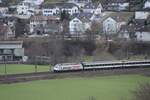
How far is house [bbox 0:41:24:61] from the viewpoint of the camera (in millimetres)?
17734

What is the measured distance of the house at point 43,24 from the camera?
23.3 metres

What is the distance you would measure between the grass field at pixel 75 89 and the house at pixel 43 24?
415 inches

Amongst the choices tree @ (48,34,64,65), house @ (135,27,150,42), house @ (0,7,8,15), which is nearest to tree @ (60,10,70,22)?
tree @ (48,34,64,65)

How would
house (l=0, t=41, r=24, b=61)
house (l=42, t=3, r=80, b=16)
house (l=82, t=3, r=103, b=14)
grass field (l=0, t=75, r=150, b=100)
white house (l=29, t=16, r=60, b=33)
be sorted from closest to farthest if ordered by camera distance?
grass field (l=0, t=75, r=150, b=100), house (l=0, t=41, r=24, b=61), white house (l=29, t=16, r=60, b=33), house (l=82, t=3, r=103, b=14), house (l=42, t=3, r=80, b=16)

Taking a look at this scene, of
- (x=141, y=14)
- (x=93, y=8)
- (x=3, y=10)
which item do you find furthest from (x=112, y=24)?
(x=3, y=10)

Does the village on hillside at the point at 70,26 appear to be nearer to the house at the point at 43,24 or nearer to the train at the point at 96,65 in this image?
the house at the point at 43,24

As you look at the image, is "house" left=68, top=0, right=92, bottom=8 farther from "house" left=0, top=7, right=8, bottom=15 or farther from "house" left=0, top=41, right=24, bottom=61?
"house" left=0, top=41, right=24, bottom=61

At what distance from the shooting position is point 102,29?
73.1 ft

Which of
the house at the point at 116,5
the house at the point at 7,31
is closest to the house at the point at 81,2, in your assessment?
the house at the point at 116,5

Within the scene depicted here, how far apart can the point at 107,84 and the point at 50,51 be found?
607cm

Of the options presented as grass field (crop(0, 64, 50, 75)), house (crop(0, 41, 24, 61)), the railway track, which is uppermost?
house (crop(0, 41, 24, 61))

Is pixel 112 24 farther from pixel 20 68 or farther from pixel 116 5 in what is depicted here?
pixel 20 68

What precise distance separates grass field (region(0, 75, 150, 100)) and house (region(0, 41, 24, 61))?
540 centimetres

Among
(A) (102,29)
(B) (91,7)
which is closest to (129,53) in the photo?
(A) (102,29)
